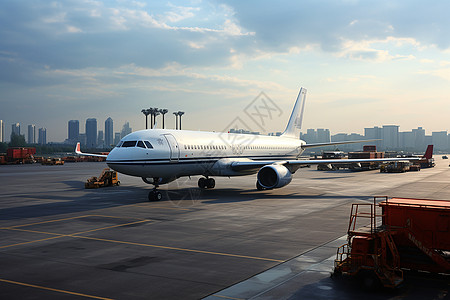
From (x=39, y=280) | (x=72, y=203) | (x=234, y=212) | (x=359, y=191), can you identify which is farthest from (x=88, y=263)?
(x=359, y=191)

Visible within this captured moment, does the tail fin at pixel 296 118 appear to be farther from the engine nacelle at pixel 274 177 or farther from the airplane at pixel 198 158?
the engine nacelle at pixel 274 177

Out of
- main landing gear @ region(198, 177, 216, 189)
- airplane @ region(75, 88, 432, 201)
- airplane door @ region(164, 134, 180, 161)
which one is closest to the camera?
airplane @ region(75, 88, 432, 201)

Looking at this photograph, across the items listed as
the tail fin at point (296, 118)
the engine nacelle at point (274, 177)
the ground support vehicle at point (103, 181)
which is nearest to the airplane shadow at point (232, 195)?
the engine nacelle at point (274, 177)

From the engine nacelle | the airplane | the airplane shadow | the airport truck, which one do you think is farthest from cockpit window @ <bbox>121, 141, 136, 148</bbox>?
the airport truck

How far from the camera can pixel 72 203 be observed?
26.2 metres

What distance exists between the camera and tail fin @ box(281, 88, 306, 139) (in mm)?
47531

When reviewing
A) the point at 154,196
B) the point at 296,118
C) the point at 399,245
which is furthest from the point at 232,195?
the point at 296,118

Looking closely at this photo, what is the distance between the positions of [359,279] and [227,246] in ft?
17.2

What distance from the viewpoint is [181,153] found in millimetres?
28406

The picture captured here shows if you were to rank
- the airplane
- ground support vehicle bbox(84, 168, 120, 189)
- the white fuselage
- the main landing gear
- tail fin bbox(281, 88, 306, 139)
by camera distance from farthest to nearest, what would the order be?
tail fin bbox(281, 88, 306, 139), ground support vehicle bbox(84, 168, 120, 189), the main landing gear, the airplane, the white fuselage

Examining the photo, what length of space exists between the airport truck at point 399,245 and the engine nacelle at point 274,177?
17.7m

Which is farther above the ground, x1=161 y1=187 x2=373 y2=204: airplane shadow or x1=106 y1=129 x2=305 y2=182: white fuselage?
x1=106 y1=129 x2=305 y2=182: white fuselage

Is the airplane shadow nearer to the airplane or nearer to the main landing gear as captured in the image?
the main landing gear

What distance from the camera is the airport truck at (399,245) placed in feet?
34.5
